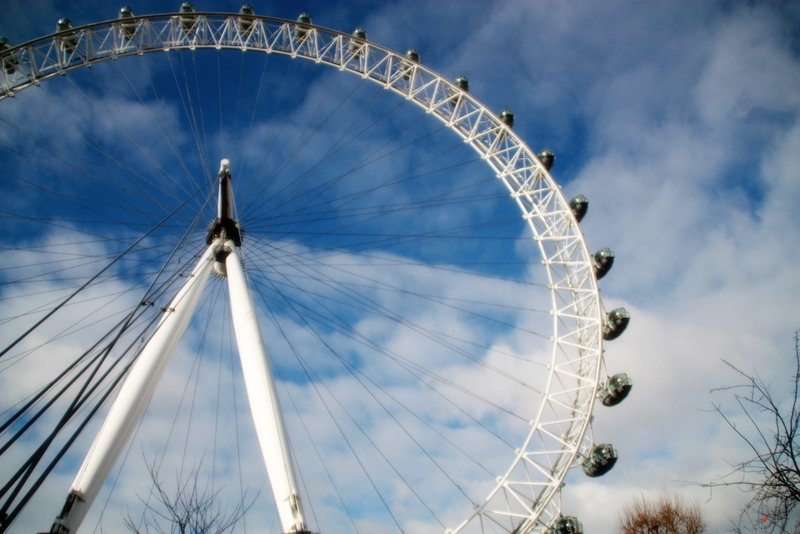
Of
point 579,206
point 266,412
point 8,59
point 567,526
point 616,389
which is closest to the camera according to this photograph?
point 266,412

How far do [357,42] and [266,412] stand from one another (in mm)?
16730

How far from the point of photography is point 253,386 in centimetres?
1148

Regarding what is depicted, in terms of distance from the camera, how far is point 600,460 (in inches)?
603

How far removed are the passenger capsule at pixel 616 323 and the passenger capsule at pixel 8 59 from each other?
24145mm

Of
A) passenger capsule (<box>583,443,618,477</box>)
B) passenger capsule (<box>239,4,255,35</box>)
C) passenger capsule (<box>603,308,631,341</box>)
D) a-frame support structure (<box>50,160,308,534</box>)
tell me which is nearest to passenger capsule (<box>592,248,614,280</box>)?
passenger capsule (<box>603,308,631,341</box>)

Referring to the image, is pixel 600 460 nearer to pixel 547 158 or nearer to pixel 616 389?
pixel 616 389

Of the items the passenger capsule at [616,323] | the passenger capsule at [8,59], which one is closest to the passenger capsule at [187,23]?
the passenger capsule at [8,59]

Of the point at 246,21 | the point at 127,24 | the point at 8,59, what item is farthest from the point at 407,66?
the point at 8,59

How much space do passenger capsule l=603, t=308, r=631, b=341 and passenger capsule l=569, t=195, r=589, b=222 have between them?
13.7ft

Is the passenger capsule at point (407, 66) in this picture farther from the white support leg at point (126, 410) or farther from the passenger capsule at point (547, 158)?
the white support leg at point (126, 410)

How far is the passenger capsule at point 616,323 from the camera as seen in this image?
1673cm

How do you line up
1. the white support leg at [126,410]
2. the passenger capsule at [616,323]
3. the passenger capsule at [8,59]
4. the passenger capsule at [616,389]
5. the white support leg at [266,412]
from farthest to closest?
the passenger capsule at [8,59], the passenger capsule at [616,323], the passenger capsule at [616,389], the white support leg at [266,412], the white support leg at [126,410]

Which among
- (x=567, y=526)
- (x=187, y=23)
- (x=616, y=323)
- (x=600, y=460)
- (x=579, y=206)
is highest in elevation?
(x=187, y=23)

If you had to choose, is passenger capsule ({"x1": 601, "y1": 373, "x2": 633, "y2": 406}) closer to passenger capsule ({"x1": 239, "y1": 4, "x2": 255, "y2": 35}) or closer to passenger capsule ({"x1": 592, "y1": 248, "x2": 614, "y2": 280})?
passenger capsule ({"x1": 592, "y1": 248, "x2": 614, "y2": 280})
